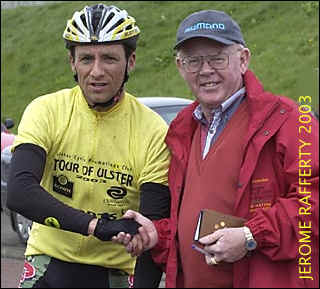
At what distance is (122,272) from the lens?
12.0 ft

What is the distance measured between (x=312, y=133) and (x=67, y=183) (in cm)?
117

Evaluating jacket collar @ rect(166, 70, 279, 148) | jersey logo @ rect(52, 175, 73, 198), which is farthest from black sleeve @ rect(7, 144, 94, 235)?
jacket collar @ rect(166, 70, 279, 148)

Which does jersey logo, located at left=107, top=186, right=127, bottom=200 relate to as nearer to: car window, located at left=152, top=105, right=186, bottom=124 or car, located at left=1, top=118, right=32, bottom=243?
car window, located at left=152, top=105, right=186, bottom=124

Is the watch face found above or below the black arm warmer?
below

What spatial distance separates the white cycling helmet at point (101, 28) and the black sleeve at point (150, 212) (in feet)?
2.26

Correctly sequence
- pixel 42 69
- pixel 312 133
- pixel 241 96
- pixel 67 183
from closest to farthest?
pixel 312 133
pixel 241 96
pixel 67 183
pixel 42 69

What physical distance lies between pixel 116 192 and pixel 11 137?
861 centimetres

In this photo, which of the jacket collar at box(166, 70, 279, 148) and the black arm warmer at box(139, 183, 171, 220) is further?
the black arm warmer at box(139, 183, 171, 220)

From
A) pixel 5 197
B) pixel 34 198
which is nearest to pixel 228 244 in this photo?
pixel 34 198

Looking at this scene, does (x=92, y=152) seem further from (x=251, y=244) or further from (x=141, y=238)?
(x=251, y=244)

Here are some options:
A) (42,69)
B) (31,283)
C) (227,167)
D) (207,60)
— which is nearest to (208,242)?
(227,167)

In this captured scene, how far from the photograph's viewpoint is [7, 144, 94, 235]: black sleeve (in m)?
3.26

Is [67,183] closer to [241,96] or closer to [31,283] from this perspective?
[31,283]

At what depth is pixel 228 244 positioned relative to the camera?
114 inches
